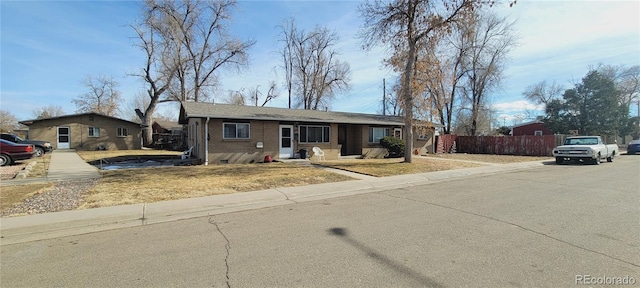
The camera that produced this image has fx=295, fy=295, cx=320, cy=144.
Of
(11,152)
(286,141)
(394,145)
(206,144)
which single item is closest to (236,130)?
(206,144)

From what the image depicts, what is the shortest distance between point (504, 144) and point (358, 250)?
2929cm

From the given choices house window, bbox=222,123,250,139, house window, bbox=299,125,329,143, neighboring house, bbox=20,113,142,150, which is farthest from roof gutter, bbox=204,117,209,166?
neighboring house, bbox=20,113,142,150

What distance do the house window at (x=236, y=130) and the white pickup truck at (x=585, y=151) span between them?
19.0 m

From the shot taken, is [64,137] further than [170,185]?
Yes

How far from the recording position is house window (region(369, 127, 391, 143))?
22.0 metres

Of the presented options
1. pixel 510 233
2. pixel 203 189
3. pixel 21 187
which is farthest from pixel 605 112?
pixel 21 187

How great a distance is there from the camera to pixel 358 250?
4207 mm

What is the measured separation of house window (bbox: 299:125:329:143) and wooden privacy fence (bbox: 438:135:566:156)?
13.0 metres

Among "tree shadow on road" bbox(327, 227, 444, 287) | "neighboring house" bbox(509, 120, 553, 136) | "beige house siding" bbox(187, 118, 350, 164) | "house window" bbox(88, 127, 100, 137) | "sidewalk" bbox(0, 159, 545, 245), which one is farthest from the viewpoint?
"neighboring house" bbox(509, 120, 553, 136)

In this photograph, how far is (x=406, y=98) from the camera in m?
16.3

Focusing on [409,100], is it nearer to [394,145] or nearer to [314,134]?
[394,145]

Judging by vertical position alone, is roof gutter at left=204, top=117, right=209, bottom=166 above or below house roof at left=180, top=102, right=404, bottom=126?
below

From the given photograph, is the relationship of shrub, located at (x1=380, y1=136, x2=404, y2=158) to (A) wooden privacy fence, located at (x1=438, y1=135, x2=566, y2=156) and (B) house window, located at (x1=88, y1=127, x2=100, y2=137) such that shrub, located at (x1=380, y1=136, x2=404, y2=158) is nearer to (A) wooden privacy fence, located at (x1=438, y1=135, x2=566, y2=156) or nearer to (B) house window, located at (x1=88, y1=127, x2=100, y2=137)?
(A) wooden privacy fence, located at (x1=438, y1=135, x2=566, y2=156)

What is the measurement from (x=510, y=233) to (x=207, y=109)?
1576 cm
